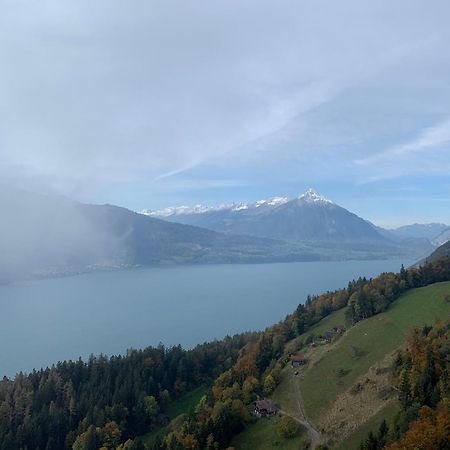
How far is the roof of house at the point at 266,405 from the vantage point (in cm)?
5703

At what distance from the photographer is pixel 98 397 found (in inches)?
2867

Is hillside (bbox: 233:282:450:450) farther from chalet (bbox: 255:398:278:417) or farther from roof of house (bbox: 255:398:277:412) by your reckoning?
chalet (bbox: 255:398:278:417)

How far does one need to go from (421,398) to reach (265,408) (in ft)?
69.7

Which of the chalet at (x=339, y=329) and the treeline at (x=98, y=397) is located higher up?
the chalet at (x=339, y=329)

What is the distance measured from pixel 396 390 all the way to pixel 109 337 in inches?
4352

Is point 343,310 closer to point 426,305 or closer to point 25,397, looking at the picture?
point 426,305

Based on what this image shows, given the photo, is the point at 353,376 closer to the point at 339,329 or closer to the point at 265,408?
the point at 265,408

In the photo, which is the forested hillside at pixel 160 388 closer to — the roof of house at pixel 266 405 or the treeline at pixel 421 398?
the roof of house at pixel 266 405

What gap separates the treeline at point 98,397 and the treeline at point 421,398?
106ft

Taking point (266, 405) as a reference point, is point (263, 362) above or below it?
above

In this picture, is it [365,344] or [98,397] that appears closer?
[365,344]

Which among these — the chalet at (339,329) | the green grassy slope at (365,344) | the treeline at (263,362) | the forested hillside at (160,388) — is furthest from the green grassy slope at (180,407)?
the chalet at (339,329)

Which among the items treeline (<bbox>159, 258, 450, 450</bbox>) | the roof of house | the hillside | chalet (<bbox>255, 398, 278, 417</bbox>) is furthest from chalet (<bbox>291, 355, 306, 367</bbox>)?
chalet (<bbox>255, 398, 278, 417</bbox>)

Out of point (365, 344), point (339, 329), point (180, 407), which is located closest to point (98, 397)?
point (180, 407)
